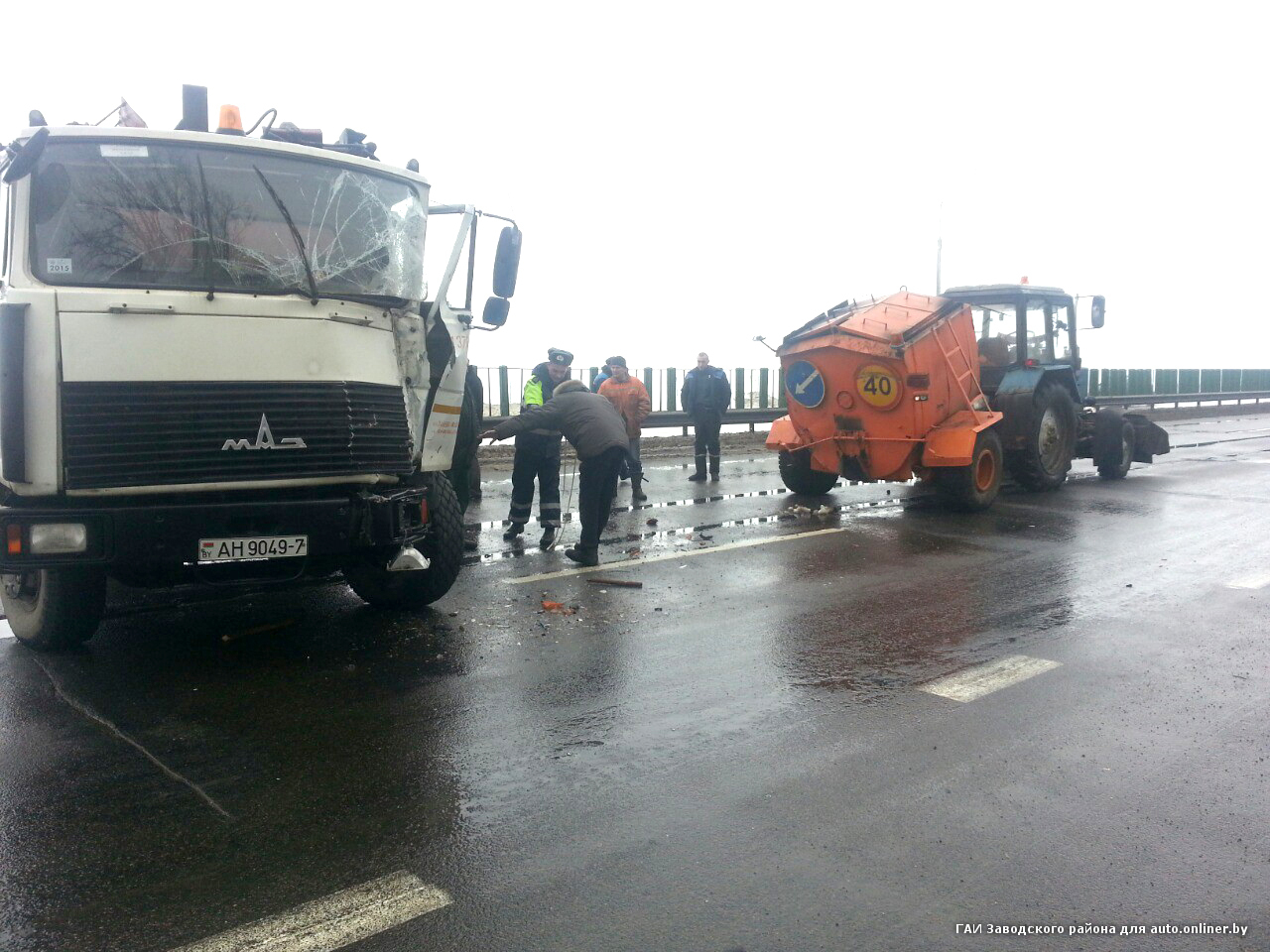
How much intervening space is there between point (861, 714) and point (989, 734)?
555 mm

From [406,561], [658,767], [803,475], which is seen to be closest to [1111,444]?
[803,475]

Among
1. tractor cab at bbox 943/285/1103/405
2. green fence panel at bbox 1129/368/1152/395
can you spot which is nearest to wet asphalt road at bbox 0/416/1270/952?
tractor cab at bbox 943/285/1103/405

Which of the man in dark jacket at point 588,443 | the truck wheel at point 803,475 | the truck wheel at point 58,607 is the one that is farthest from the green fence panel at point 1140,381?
the truck wheel at point 58,607

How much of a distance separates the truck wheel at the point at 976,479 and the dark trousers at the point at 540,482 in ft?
14.9

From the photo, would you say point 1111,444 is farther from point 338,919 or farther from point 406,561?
point 338,919

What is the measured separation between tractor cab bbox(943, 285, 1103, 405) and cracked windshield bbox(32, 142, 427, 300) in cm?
943

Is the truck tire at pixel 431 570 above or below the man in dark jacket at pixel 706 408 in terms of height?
below

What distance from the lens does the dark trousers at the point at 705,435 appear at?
47.5 feet

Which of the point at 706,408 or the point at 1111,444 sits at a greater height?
the point at 706,408

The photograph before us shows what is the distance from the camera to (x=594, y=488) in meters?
8.38

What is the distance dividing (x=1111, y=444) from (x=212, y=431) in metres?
13.2

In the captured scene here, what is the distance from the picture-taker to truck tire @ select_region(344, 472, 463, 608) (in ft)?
20.4

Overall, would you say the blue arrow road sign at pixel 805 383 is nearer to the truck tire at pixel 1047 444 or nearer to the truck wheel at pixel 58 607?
the truck tire at pixel 1047 444

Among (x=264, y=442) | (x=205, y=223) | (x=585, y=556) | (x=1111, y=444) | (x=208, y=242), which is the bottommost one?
(x=585, y=556)
